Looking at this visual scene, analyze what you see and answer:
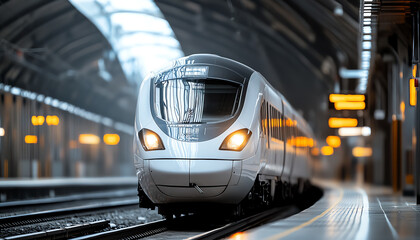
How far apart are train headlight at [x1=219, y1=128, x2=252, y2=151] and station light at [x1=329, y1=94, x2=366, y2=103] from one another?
13.2m

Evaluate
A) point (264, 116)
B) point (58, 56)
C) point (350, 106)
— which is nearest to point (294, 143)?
point (350, 106)

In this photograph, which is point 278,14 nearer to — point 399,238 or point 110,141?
point 110,141

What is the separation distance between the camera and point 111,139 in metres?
46.6

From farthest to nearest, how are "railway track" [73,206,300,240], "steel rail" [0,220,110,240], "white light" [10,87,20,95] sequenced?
"white light" [10,87,20,95]
"railway track" [73,206,300,240]
"steel rail" [0,220,110,240]

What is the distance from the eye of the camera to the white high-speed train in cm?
1334

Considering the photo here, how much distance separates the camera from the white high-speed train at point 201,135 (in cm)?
1334

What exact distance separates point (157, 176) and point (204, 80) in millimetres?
2156

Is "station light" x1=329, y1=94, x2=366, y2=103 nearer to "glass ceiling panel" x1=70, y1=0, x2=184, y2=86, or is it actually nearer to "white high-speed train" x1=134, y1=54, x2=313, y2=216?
"glass ceiling panel" x1=70, y1=0, x2=184, y2=86

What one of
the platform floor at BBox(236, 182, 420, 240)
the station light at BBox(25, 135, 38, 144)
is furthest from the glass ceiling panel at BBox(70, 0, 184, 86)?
the platform floor at BBox(236, 182, 420, 240)

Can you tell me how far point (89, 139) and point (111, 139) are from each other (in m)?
3.41

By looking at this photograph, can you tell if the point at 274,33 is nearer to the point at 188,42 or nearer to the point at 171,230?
the point at 188,42

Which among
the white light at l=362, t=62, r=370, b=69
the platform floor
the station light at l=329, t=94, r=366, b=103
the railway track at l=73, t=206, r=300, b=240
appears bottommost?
the railway track at l=73, t=206, r=300, b=240

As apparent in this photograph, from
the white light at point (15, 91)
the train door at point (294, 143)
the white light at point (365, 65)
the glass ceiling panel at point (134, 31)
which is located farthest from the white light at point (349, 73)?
the white light at point (15, 91)

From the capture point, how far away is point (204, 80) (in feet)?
47.3
